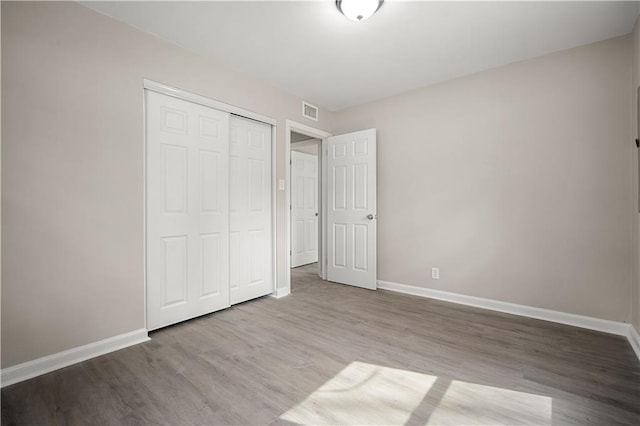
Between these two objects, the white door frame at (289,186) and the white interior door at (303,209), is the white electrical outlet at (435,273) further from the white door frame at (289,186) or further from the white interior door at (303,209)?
the white interior door at (303,209)

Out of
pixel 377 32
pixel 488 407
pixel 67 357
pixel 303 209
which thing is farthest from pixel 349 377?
pixel 303 209

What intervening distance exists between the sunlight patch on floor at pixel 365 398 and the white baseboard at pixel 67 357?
1541 millimetres

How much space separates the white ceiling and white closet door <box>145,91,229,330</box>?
0.63 metres

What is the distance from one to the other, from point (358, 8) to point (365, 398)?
2560 mm

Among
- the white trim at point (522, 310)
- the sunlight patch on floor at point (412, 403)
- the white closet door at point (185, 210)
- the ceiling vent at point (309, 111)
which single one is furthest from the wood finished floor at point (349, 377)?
the ceiling vent at point (309, 111)

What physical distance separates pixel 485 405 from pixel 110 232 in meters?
2.76

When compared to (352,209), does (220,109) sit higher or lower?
higher

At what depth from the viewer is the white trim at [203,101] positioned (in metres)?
2.44

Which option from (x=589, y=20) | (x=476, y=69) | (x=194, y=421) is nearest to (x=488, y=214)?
(x=476, y=69)

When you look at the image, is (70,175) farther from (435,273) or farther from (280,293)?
(435,273)

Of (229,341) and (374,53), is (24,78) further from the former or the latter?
(374,53)

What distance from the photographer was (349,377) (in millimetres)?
1812

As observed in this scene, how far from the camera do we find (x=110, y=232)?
2176 millimetres

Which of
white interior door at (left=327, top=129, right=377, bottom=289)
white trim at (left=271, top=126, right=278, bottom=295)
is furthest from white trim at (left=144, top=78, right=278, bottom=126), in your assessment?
white interior door at (left=327, top=129, right=377, bottom=289)
